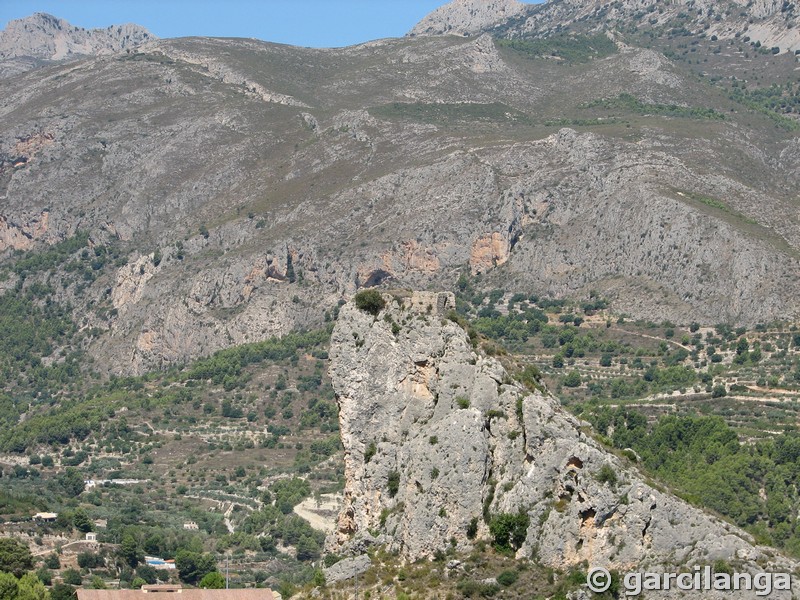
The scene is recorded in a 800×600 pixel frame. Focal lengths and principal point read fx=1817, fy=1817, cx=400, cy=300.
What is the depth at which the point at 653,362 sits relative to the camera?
14400 centimetres

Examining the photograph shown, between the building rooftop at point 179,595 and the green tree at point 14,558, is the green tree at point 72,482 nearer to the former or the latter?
the green tree at point 14,558

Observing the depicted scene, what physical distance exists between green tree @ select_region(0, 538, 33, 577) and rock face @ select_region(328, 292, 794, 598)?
26.9 m

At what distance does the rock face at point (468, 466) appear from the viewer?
2205 inches

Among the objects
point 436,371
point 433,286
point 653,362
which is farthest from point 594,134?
point 436,371

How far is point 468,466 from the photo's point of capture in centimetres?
5928

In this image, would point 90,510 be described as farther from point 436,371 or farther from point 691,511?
point 691,511

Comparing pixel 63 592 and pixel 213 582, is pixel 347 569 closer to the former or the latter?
pixel 63 592

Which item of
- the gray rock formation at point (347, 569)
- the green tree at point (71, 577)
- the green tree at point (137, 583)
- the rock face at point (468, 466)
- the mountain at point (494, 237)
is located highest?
the mountain at point (494, 237)

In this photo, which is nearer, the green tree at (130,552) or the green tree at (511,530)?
the green tree at (511,530)

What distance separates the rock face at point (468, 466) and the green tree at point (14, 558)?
26.9 meters

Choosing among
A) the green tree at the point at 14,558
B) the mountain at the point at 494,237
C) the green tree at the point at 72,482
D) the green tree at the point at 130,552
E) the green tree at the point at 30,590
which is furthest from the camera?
the mountain at the point at 494,237

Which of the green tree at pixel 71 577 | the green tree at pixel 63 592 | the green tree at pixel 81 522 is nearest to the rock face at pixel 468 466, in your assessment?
the green tree at pixel 63 592

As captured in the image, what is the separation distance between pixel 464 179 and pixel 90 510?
6677 centimetres

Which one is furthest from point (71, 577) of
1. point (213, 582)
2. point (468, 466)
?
point (468, 466)
